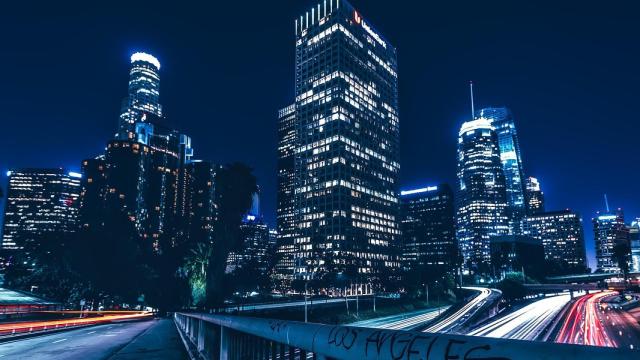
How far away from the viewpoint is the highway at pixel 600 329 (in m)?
59.1

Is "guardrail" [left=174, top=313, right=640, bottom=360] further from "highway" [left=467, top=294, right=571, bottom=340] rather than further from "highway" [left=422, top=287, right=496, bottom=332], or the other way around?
"highway" [left=422, top=287, right=496, bottom=332]

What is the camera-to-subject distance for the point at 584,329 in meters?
68.1

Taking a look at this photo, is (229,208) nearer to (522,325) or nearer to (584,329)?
(522,325)

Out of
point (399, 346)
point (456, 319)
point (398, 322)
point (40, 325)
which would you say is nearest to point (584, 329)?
point (456, 319)

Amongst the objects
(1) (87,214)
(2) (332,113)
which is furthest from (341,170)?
(1) (87,214)

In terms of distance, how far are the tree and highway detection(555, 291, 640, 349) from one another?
6846 cm

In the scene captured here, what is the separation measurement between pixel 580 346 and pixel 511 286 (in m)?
160

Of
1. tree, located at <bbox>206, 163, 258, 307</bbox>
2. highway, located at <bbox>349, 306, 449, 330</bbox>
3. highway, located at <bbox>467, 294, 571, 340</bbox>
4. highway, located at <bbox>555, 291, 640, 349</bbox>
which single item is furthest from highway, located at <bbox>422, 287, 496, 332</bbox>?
tree, located at <bbox>206, 163, 258, 307</bbox>

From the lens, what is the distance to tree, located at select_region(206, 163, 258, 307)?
302ft

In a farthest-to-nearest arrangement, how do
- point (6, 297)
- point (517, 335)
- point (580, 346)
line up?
point (517, 335) → point (6, 297) → point (580, 346)

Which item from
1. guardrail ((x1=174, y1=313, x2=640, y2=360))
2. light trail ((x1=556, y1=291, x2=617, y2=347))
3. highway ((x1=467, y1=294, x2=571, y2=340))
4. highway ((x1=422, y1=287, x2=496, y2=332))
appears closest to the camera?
guardrail ((x1=174, y1=313, x2=640, y2=360))

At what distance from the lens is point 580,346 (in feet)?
6.31

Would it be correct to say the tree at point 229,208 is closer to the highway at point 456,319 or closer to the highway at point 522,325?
the highway at point 456,319

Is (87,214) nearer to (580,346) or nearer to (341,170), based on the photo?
(341,170)
